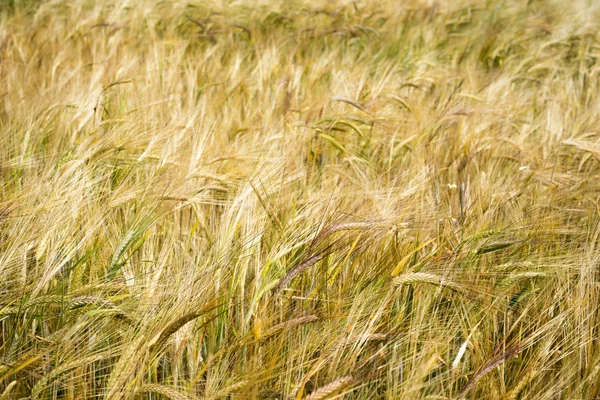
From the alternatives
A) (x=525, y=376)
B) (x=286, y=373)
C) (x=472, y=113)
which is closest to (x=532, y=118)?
(x=472, y=113)

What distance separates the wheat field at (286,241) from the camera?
3.31ft

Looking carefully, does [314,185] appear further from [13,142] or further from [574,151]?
[574,151]

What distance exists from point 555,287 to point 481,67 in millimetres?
2558

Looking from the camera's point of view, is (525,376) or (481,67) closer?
(525,376)

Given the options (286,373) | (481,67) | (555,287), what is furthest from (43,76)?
(481,67)

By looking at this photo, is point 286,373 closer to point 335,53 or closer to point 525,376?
point 525,376

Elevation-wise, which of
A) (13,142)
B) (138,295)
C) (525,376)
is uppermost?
(13,142)

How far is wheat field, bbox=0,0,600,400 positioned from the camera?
1.01 meters

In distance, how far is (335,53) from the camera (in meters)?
3.25

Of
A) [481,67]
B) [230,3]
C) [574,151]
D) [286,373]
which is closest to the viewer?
[286,373]

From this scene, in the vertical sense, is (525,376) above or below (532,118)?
below

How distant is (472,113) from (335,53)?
125cm

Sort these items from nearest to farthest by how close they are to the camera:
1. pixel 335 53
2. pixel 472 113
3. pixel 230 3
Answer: pixel 472 113 < pixel 335 53 < pixel 230 3

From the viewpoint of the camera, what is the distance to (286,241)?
3.96ft
